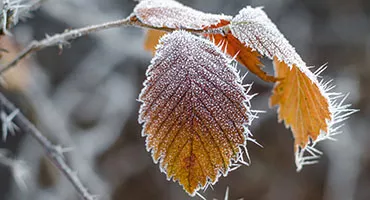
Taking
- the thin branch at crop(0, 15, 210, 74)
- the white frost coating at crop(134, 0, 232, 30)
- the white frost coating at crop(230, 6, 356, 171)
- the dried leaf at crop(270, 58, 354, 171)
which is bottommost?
the dried leaf at crop(270, 58, 354, 171)

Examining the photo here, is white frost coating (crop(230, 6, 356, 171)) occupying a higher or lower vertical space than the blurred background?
lower

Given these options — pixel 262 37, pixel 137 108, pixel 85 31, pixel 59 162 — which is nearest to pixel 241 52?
pixel 262 37

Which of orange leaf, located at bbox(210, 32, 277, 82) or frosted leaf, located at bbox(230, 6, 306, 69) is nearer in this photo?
frosted leaf, located at bbox(230, 6, 306, 69)

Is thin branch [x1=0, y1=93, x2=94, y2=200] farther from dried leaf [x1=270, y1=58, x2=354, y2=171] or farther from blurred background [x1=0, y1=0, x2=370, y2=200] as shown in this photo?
blurred background [x1=0, y1=0, x2=370, y2=200]

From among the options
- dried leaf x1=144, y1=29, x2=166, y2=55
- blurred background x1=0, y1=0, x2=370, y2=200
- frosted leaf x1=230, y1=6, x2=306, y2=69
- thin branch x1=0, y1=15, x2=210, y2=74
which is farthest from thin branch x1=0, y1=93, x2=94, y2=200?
blurred background x1=0, y1=0, x2=370, y2=200

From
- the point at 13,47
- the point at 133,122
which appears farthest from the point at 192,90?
the point at 133,122

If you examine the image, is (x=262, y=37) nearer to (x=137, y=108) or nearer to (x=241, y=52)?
(x=241, y=52)

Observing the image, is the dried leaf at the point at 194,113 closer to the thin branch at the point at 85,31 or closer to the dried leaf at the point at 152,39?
the thin branch at the point at 85,31

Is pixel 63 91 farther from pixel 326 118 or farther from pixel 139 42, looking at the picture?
pixel 326 118
